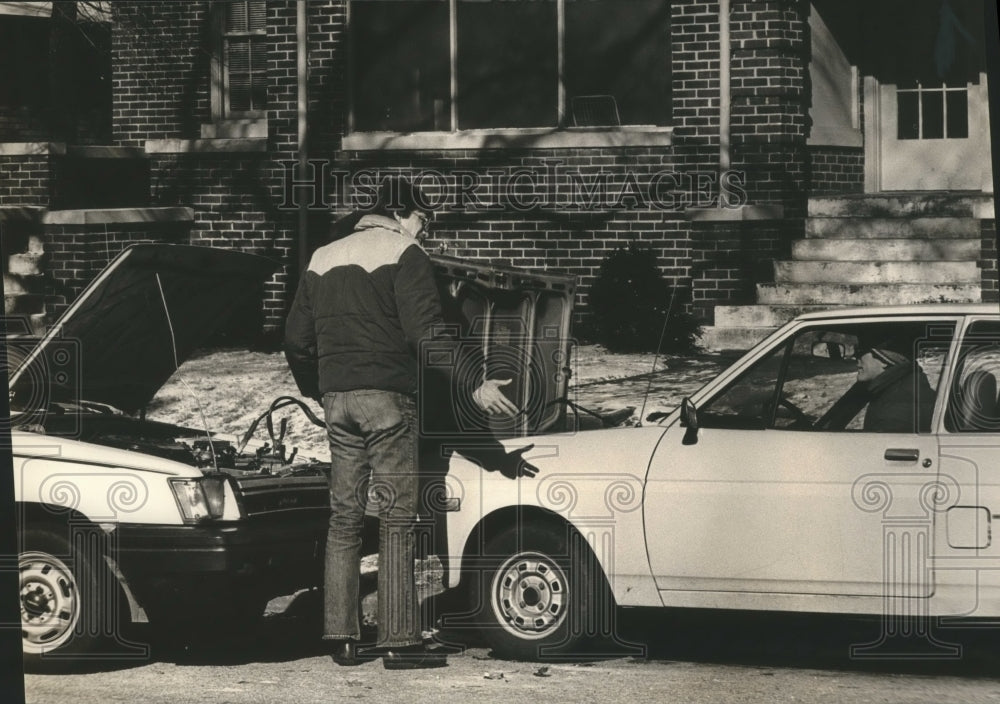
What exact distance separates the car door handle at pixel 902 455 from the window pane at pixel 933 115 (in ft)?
8.79

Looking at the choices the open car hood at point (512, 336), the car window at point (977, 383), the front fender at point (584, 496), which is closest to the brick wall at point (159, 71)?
the open car hood at point (512, 336)

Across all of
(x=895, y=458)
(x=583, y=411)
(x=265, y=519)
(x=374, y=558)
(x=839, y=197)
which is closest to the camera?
(x=895, y=458)

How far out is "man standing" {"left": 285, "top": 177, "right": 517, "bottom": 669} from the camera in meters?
7.03

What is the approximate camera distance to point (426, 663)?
23.3 feet

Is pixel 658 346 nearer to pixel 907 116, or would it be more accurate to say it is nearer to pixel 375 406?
pixel 375 406

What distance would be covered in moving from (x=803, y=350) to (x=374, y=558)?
128 inches

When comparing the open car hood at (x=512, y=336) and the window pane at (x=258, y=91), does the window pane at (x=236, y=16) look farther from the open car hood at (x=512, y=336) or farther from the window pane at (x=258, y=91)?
the open car hood at (x=512, y=336)

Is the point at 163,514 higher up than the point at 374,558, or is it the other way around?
the point at 163,514

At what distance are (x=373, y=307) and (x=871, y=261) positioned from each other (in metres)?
2.81

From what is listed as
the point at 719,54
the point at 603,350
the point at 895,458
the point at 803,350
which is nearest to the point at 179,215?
the point at 603,350

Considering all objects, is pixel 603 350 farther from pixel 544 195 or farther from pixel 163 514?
pixel 163 514

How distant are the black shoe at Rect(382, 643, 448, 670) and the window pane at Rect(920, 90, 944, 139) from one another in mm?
4057

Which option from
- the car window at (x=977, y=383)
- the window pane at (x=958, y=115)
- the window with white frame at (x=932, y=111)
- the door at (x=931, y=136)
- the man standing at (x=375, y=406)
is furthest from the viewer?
the window with white frame at (x=932, y=111)

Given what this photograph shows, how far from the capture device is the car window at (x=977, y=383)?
6.54 metres
